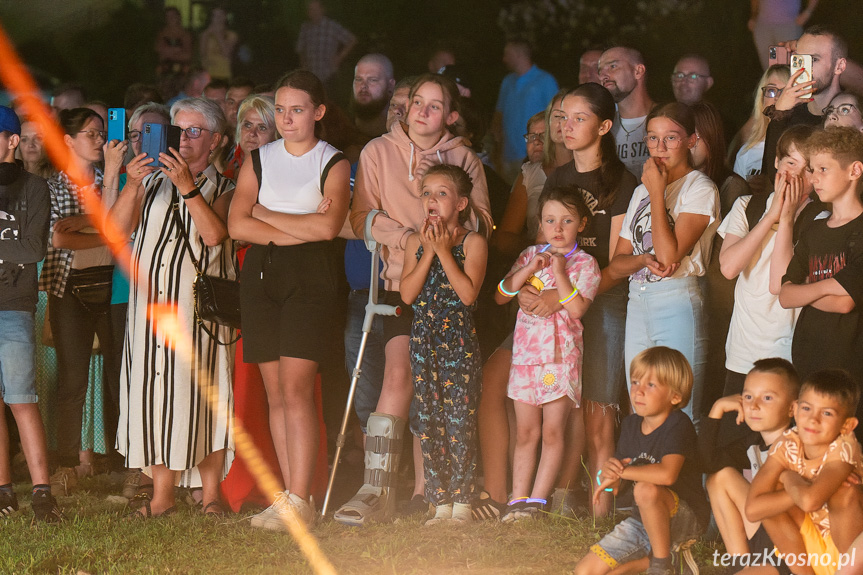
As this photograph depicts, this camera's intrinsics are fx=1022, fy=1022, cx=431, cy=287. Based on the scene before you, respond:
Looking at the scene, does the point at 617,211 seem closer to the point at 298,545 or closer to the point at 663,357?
the point at 663,357

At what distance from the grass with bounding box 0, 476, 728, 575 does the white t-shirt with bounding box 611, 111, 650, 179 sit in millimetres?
1827

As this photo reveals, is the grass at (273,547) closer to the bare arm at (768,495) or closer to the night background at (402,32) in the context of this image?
the bare arm at (768,495)

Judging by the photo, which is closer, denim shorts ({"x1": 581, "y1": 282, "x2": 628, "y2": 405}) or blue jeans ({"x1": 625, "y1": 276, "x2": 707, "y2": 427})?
blue jeans ({"x1": 625, "y1": 276, "x2": 707, "y2": 427})

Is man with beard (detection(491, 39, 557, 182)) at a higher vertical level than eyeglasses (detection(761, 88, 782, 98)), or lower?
higher

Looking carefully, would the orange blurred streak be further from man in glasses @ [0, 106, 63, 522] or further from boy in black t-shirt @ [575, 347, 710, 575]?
boy in black t-shirt @ [575, 347, 710, 575]

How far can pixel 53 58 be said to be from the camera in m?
9.90

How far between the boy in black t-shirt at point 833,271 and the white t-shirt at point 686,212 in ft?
1.79

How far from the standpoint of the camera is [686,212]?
429 centimetres

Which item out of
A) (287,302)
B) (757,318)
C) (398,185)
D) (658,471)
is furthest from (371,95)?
(658,471)

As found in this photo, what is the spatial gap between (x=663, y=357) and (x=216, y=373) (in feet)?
7.18

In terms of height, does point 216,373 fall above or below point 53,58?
below

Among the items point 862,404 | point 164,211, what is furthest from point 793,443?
point 164,211

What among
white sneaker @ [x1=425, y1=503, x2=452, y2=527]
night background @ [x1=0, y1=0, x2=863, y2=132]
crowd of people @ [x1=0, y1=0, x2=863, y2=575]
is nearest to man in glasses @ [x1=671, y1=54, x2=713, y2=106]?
crowd of people @ [x1=0, y1=0, x2=863, y2=575]

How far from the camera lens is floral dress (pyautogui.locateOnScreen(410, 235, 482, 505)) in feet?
14.8
